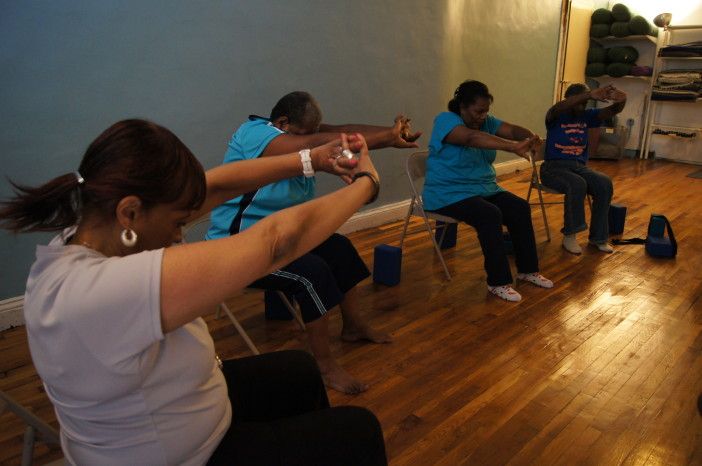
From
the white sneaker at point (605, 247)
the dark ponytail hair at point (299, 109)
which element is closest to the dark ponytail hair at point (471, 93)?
the dark ponytail hair at point (299, 109)

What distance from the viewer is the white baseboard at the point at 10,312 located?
2943 millimetres

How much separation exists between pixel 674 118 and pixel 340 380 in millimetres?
7741

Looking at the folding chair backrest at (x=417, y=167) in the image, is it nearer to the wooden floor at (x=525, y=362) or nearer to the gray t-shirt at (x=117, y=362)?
the wooden floor at (x=525, y=362)

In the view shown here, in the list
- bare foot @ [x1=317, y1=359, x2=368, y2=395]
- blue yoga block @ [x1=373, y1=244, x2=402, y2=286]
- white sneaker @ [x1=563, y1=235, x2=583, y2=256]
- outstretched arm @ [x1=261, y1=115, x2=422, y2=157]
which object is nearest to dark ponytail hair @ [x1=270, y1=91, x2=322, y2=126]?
outstretched arm @ [x1=261, y1=115, x2=422, y2=157]

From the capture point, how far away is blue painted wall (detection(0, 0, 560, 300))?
282 centimetres

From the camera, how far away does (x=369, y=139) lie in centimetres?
214

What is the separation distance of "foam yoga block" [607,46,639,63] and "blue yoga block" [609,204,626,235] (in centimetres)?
424

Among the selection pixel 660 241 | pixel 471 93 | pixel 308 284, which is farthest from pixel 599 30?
pixel 308 284

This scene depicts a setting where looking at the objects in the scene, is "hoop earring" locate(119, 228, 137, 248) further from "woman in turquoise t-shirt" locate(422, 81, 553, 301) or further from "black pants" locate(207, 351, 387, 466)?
"woman in turquoise t-shirt" locate(422, 81, 553, 301)

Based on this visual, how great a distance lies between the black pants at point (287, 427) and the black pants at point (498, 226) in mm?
2159

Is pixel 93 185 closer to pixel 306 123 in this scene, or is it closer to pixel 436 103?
pixel 306 123

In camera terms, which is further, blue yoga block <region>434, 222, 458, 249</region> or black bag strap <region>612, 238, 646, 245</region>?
black bag strap <region>612, 238, 646, 245</region>

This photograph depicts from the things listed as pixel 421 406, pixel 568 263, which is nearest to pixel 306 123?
pixel 421 406

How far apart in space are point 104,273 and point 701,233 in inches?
197
